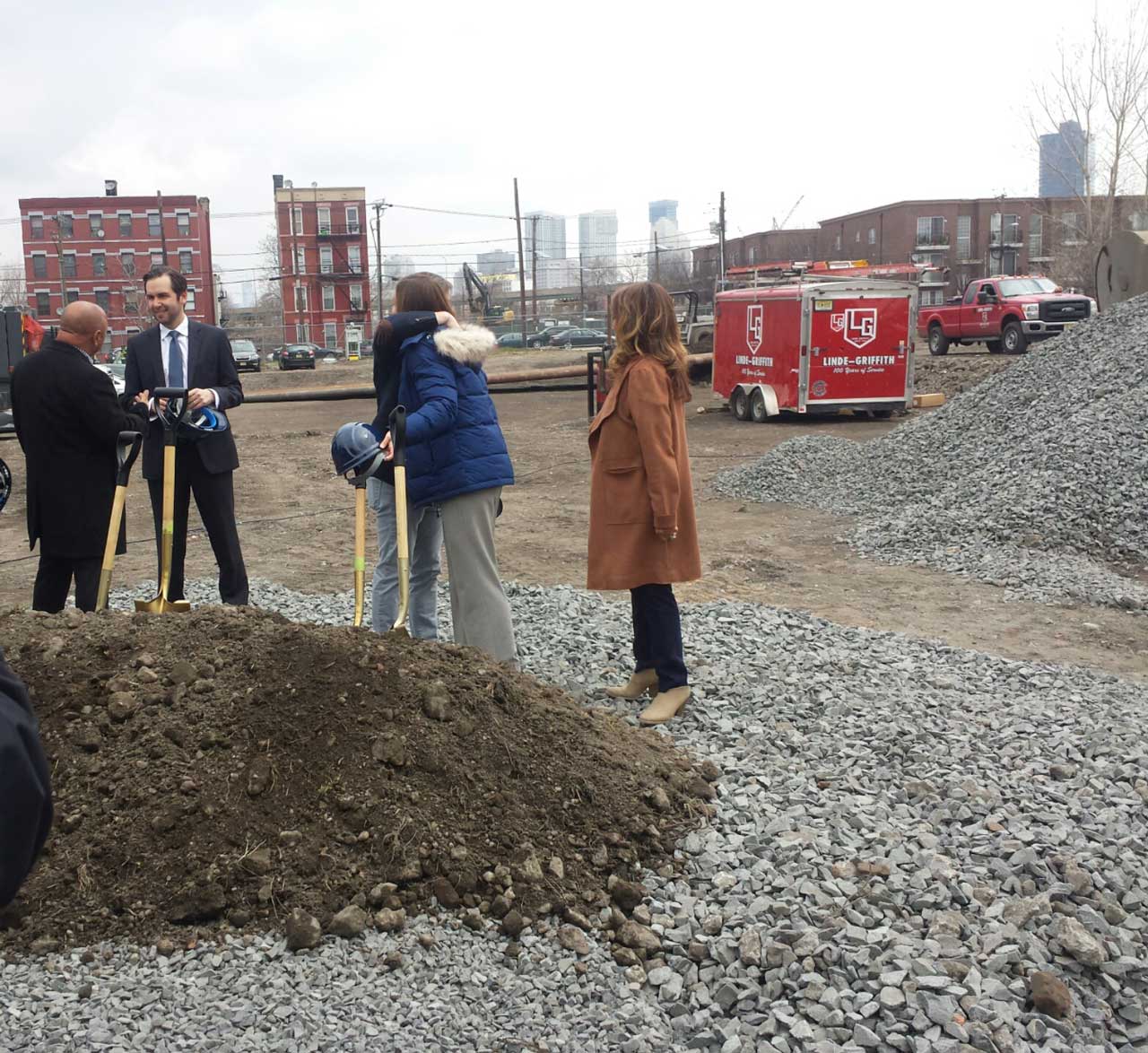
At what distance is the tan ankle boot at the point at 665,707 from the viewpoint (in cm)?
477

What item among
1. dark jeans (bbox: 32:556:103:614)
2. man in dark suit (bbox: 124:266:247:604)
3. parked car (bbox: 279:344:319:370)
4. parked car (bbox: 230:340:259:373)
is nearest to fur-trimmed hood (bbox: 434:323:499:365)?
man in dark suit (bbox: 124:266:247:604)

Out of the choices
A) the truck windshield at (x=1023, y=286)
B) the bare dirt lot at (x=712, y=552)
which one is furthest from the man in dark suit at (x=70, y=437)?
the truck windshield at (x=1023, y=286)

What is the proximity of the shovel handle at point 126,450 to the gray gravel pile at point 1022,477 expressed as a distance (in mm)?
5795

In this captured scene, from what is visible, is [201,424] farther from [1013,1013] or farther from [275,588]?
[1013,1013]

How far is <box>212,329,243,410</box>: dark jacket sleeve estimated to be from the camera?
233 inches

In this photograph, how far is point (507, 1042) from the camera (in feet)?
9.11

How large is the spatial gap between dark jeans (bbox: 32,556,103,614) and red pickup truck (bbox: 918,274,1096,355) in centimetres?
2636

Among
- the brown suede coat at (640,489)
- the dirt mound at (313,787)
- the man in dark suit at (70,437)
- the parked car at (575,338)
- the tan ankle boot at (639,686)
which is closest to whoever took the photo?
the dirt mound at (313,787)

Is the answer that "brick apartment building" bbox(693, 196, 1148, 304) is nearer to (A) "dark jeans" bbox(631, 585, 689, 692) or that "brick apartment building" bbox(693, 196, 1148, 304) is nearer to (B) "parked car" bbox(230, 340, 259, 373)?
(B) "parked car" bbox(230, 340, 259, 373)

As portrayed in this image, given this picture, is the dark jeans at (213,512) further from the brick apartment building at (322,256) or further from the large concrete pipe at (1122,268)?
the brick apartment building at (322,256)

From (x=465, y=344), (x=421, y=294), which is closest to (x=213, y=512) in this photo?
(x=421, y=294)

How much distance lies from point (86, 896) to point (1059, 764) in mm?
3246

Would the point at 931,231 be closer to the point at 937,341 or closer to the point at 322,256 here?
the point at 322,256

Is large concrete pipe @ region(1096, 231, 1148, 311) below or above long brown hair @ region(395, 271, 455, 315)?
above
